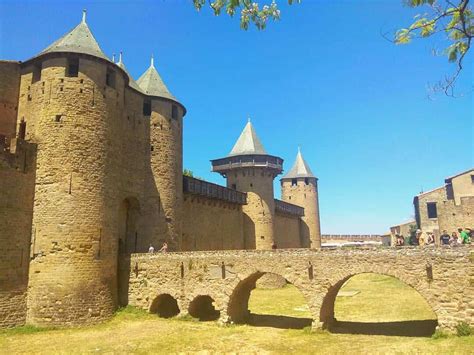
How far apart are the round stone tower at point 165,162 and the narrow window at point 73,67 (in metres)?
5.27

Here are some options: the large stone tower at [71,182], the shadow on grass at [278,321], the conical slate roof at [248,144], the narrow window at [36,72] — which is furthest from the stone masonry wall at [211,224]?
the narrow window at [36,72]

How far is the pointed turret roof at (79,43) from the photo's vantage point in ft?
61.9

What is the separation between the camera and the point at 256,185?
3300 centimetres

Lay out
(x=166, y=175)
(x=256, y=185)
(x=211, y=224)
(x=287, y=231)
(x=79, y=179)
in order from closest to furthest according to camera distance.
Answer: (x=79, y=179) < (x=166, y=175) < (x=211, y=224) < (x=256, y=185) < (x=287, y=231)

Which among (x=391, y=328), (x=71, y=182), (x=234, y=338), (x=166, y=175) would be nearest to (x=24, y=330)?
(x=71, y=182)

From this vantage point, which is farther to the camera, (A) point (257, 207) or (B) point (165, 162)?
(A) point (257, 207)

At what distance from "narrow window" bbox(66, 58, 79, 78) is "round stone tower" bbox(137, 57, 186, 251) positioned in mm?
5268

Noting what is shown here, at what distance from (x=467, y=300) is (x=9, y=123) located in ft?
68.7

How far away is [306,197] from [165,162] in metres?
25.7

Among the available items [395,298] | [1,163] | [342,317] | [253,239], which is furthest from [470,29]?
[253,239]

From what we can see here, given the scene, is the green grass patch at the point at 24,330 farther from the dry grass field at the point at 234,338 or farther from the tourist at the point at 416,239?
the tourist at the point at 416,239

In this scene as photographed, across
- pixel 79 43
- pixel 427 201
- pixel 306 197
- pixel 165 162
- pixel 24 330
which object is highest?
pixel 79 43

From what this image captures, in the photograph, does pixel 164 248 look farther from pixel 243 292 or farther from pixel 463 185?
pixel 463 185

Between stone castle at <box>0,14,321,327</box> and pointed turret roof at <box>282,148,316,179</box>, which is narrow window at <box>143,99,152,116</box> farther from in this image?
pointed turret roof at <box>282,148,316,179</box>
